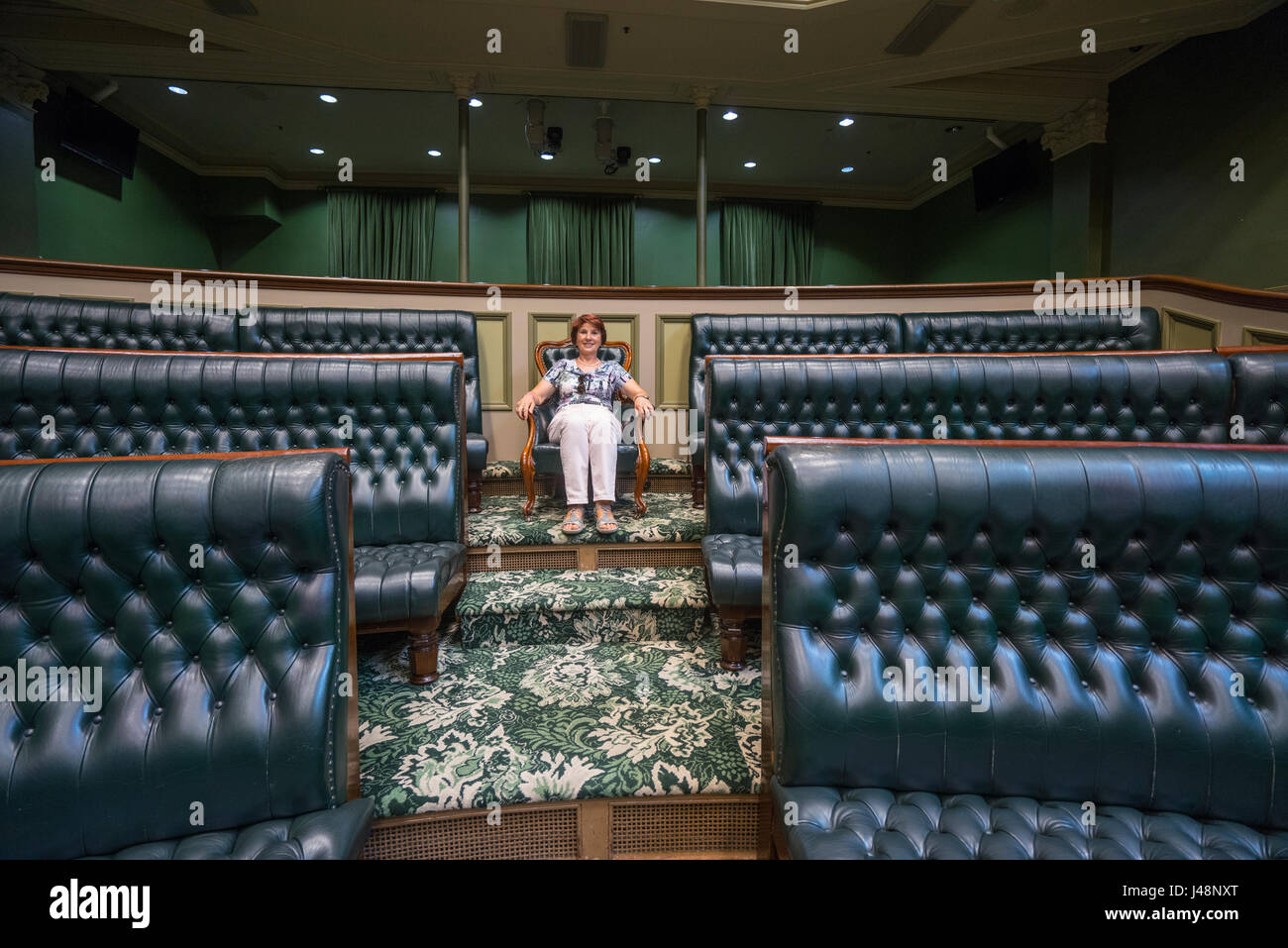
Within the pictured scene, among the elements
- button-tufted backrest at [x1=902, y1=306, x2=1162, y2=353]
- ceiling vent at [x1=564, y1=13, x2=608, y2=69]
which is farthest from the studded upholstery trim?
ceiling vent at [x1=564, y1=13, x2=608, y2=69]

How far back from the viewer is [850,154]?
6.49 m

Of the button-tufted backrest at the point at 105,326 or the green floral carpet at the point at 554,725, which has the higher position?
the button-tufted backrest at the point at 105,326

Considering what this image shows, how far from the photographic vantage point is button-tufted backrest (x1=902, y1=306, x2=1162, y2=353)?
3137 millimetres

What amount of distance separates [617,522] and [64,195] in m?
6.67

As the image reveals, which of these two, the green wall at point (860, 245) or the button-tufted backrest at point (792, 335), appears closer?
the button-tufted backrest at point (792, 335)

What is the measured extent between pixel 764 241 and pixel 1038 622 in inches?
296

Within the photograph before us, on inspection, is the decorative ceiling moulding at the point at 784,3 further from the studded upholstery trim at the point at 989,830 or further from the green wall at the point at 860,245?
the studded upholstery trim at the point at 989,830

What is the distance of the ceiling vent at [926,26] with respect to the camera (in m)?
3.80

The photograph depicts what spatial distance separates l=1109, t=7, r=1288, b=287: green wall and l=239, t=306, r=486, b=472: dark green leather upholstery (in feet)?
18.0

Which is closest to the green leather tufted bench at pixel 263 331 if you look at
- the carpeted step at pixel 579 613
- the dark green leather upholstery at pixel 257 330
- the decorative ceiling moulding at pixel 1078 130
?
the dark green leather upholstery at pixel 257 330

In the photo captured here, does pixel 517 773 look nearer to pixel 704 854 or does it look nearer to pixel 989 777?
pixel 704 854

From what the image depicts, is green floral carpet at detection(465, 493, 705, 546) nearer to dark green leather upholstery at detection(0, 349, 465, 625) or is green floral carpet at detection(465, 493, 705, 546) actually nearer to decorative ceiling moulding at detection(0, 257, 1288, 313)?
dark green leather upholstery at detection(0, 349, 465, 625)

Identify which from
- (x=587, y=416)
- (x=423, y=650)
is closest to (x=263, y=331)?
(x=587, y=416)

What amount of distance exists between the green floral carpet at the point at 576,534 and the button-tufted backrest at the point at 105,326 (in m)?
1.87
